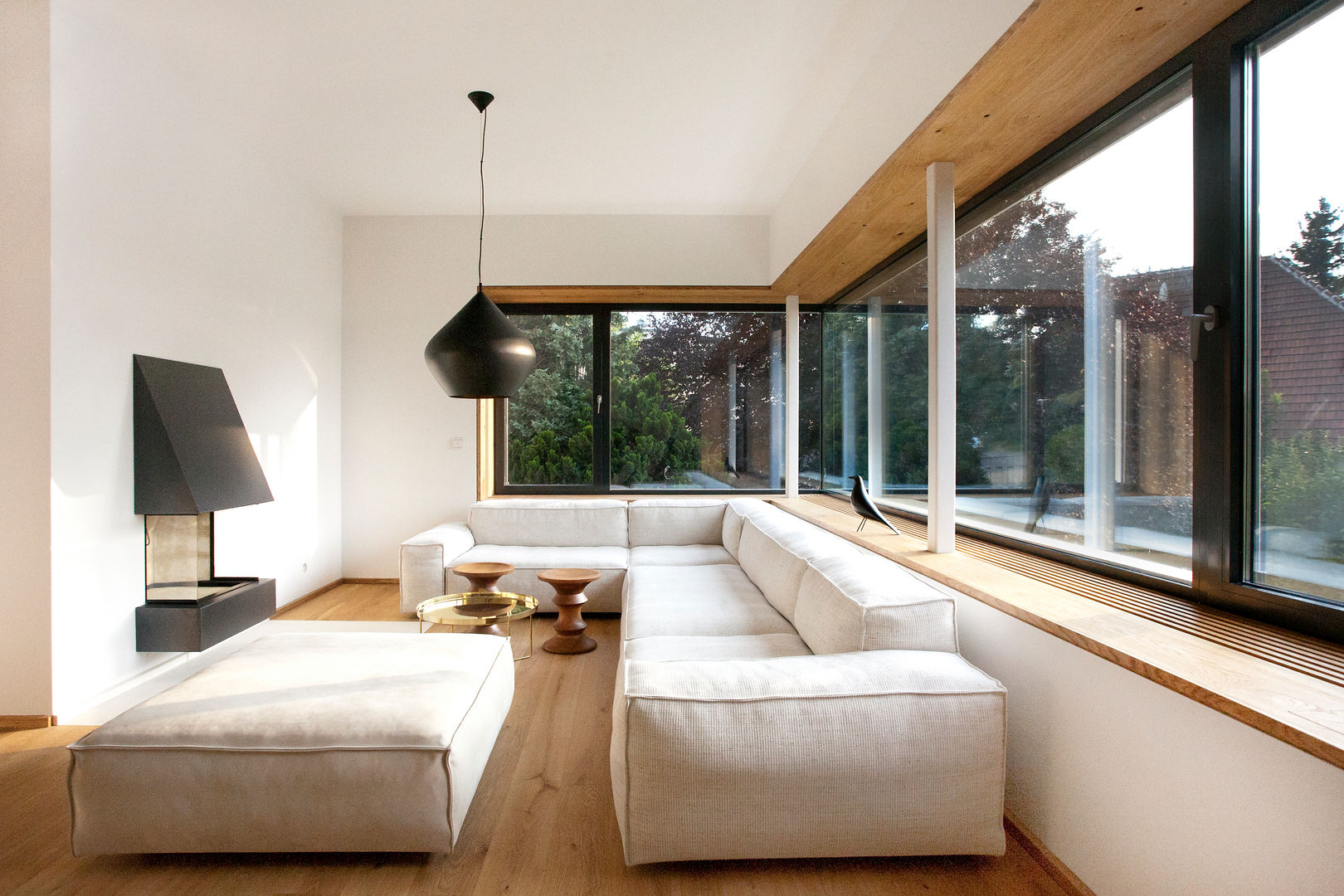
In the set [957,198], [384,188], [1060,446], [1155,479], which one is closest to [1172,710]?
[1155,479]

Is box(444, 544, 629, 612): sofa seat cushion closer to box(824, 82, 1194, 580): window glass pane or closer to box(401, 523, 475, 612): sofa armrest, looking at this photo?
box(401, 523, 475, 612): sofa armrest

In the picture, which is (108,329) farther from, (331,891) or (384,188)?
(331,891)

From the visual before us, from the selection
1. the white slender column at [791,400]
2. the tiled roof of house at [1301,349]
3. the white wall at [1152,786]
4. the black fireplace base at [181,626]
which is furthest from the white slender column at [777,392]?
the tiled roof of house at [1301,349]

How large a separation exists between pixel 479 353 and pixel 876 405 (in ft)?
8.08

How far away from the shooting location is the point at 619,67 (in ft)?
9.73

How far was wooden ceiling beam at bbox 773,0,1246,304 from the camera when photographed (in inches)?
63.5

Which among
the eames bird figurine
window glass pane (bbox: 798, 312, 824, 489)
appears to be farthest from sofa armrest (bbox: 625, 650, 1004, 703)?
window glass pane (bbox: 798, 312, 824, 489)

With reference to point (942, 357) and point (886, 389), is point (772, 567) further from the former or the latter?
point (886, 389)

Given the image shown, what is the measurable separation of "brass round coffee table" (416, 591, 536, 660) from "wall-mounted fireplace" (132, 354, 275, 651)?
942mm

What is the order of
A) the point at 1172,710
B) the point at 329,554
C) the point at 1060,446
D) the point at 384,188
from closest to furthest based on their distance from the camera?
the point at 1172,710 < the point at 1060,446 < the point at 384,188 < the point at 329,554

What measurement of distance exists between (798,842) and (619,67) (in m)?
2.97

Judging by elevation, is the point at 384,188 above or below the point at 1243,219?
above

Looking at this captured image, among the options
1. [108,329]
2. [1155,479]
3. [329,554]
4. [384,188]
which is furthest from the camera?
[329,554]

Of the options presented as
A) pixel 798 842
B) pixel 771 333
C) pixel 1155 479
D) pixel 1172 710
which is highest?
pixel 771 333
